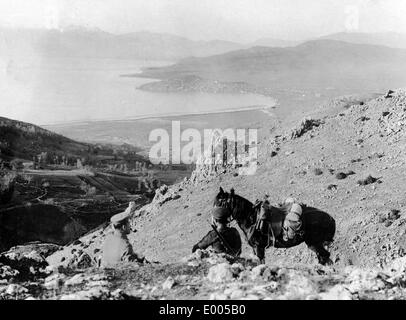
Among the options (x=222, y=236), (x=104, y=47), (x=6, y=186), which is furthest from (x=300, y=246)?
Result: (x=104, y=47)

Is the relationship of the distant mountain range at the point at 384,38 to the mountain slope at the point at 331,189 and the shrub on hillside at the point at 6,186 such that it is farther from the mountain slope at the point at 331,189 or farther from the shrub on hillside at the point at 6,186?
the shrub on hillside at the point at 6,186

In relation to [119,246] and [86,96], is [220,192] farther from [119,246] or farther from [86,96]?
[86,96]

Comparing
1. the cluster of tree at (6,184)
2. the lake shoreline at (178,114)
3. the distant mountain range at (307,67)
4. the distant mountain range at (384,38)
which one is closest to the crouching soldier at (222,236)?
the distant mountain range at (384,38)

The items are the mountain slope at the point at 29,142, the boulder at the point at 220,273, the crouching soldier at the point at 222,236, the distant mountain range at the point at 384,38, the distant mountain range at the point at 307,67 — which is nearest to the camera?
the boulder at the point at 220,273

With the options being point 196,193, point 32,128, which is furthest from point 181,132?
point 196,193

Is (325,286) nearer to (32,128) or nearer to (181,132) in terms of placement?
(181,132)
